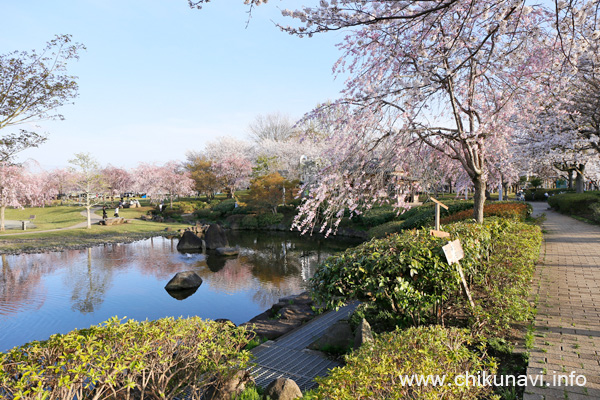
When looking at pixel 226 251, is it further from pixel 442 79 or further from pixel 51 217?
pixel 51 217

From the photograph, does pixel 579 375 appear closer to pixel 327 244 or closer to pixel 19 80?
pixel 19 80

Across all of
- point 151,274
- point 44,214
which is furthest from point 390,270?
point 44,214

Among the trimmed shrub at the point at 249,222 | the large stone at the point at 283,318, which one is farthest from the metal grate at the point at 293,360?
the trimmed shrub at the point at 249,222

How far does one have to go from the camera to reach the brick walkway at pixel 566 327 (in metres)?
3.57

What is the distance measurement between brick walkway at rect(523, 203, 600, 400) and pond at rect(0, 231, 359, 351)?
23.3 feet

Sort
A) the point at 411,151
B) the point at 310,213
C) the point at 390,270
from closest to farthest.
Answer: the point at 390,270 < the point at 310,213 < the point at 411,151

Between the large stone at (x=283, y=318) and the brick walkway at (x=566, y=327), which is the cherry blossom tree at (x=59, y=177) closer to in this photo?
the large stone at (x=283, y=318)

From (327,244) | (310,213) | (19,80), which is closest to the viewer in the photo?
(310,213)

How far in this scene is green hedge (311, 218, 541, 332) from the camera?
4348mm

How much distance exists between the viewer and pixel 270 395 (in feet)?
12.4

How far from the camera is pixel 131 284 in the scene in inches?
523

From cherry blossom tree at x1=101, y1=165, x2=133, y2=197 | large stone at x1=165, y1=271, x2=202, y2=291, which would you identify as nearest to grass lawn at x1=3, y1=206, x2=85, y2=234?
cherry blossom tree at x1=101, y1=165, x2=133, y2=197

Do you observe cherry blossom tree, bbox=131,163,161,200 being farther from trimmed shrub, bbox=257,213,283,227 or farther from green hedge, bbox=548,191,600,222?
green hedge, bbox=548,191,600,222

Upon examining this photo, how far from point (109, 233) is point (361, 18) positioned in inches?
974
